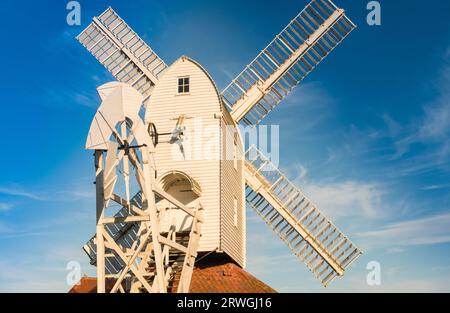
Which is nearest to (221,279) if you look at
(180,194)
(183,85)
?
(180,194)

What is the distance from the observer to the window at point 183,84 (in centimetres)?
2929

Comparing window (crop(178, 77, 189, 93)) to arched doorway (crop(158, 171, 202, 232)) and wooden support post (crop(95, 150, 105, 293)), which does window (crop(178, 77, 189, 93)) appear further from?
wooden support post (crop(95, 150, 105, 293))

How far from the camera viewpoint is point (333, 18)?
33812 millimetres

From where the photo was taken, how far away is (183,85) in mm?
29359

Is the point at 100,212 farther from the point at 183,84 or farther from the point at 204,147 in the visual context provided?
the point at 183,84

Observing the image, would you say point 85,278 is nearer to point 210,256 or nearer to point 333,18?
point 210,256

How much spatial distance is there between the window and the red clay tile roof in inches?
297

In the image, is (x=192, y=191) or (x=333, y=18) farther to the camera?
(x=333, y=18)

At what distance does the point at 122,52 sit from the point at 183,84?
7.14 meters

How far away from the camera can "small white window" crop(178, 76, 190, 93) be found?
2928cm

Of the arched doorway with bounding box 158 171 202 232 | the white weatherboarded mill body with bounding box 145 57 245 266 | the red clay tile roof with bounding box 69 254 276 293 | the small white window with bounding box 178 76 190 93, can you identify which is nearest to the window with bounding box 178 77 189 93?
the small white window with bounding box 178 76 190 93
